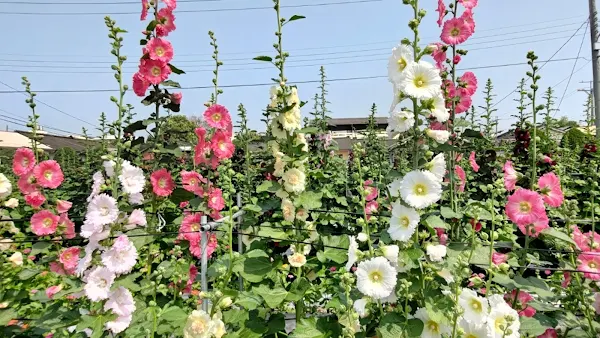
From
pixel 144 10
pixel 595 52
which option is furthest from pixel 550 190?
pixel 595 52

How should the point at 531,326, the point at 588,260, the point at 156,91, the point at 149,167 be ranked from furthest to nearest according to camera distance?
the point at 149,167 < the point at 156,91 < the point at 588,260 < the point at 531,326

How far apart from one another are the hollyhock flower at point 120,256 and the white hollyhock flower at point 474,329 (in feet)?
4.63

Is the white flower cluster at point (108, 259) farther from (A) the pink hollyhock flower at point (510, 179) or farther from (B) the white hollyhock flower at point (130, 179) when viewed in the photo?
(A) the pink hollyhock flower at point (510, 179)

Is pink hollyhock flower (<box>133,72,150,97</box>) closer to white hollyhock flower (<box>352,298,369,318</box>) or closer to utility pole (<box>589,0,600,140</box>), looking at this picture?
white hollyhock flower (<box>352,298,369,318</box>)

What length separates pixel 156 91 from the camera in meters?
2.44

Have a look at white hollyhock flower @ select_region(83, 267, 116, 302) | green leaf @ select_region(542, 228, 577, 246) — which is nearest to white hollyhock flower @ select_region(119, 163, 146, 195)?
white hollyhock flower @ select_region(83, 267, 116, 302)

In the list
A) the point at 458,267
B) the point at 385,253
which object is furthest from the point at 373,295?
the point at 458,267

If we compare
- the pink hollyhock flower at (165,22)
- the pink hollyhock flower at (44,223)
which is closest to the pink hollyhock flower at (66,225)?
the pink hollyhock flower at (44,223)

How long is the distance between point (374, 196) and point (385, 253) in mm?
1867

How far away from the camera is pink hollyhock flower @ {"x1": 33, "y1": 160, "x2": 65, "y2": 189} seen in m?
2.55

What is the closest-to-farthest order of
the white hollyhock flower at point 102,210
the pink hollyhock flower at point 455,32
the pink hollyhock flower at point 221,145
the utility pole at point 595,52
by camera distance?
1. the white hollyhock flower at point 102,210
2. the pink hollyhock flower at point 455,32
3. the pink hollyhock flower at point 221,145
4. the utility pole at point 595,52

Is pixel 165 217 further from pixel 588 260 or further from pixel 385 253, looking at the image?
pixel 588 260

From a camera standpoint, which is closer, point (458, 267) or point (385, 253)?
point (458, 267)

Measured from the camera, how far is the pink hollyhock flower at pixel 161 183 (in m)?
2.25
